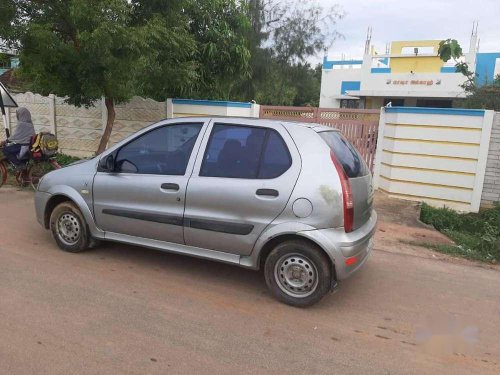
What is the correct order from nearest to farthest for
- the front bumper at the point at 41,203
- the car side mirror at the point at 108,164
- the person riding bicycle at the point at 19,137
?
the car side mirror at the point at 108,164 < the front bumper at the point at 41,203 < the person riding bicycle at the point at 19,137

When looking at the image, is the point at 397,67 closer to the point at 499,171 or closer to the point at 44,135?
the point at 499,171

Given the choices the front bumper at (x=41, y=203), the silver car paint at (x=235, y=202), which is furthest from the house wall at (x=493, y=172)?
the front bumper at (x=41, y=203)

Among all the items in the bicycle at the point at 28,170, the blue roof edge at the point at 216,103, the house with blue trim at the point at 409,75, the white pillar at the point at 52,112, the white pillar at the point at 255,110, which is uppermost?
the house with blue trim at the point at 409,75

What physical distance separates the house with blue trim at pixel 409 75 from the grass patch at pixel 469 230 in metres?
18.8

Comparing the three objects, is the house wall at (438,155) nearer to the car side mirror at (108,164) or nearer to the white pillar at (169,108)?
the white pillar at (169,108)

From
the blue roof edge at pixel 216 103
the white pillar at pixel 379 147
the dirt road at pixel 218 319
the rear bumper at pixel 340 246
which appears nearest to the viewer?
the dirt road at pixel 218 319

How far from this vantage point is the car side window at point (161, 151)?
454cm

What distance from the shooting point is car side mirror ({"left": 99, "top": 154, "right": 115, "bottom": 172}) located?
4848mm

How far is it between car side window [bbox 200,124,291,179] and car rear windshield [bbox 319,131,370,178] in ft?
1.46

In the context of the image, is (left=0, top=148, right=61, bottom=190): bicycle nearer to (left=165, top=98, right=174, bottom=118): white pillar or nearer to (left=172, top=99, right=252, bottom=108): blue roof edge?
(left=165, top=98, right=174, bottom=118): white pillar

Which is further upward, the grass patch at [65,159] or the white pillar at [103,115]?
the white pillar at [103,115]

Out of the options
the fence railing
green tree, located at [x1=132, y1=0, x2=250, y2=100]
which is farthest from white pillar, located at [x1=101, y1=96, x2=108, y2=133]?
the fence railing

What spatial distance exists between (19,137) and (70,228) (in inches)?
166

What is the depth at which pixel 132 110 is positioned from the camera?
1059 cm
